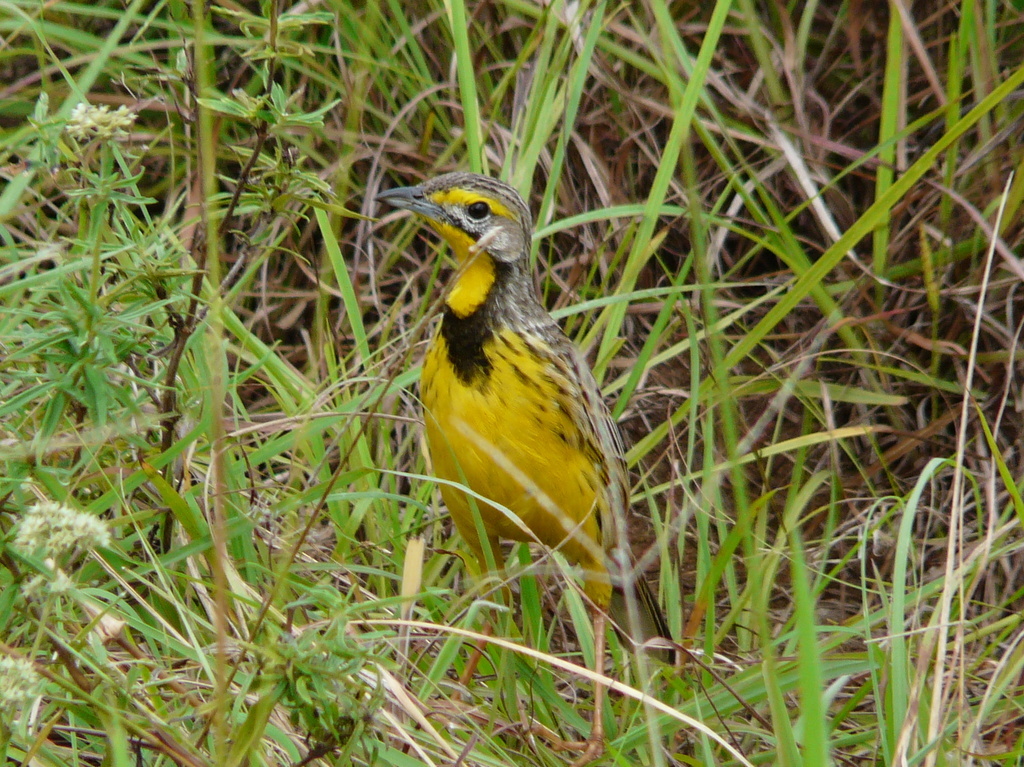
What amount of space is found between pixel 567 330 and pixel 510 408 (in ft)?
3.17

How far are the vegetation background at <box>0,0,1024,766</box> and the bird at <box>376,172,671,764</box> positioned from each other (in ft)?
0.43

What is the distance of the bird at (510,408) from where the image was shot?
317cm

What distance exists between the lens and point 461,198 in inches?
133

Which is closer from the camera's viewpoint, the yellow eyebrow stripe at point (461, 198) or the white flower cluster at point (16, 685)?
the white flower cluster at point (16, 685)

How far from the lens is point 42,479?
246 centimetres

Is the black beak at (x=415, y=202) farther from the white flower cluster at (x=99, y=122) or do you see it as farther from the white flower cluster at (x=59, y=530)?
the white flower cluster at (x=59, y=530)

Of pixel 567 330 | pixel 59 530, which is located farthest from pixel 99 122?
pixel 567 330

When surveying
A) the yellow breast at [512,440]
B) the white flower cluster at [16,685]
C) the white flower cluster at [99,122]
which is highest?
the white flower cluster at [99,122]

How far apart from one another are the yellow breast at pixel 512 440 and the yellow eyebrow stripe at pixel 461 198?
0.33 meters

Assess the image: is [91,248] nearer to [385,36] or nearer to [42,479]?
[42,479]

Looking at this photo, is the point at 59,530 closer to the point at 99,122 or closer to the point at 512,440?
the point at 99,122

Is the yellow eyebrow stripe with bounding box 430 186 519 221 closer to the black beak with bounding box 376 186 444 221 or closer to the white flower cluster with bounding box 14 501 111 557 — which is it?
the black beak with bounding box 376 186 444 221

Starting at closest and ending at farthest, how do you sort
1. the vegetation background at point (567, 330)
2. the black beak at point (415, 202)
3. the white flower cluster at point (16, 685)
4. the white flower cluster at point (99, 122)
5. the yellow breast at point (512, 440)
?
1. the white flower cluster at point (16, 685)
2. the white flower cluster at point (99, 122)
3. the vegetation background at point (567, 330)
4. the yellow breast at point (512, 440)
5. the black beak at point (415, 202)

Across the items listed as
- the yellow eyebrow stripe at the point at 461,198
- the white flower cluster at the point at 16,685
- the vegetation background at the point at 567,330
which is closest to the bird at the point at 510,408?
the yellow eyebrow stripe at the point at 461,198
